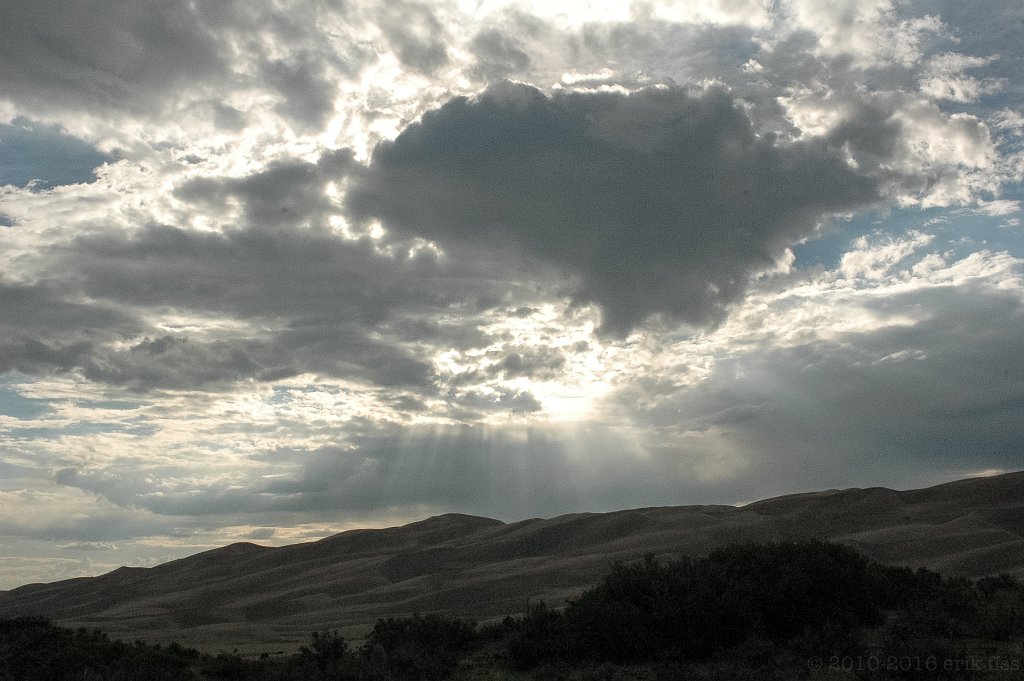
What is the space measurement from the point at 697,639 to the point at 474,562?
136 ft

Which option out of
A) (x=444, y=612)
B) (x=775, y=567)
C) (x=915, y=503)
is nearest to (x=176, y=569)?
(x=444, y=612)

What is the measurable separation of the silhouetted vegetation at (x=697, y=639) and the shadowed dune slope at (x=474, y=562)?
34.9ft

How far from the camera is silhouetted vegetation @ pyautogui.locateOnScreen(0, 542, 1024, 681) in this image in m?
15.4

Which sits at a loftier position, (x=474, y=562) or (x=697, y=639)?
(x=474, y=562)

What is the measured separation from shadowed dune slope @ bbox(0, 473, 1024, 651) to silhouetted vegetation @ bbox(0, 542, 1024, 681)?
10.6 metres

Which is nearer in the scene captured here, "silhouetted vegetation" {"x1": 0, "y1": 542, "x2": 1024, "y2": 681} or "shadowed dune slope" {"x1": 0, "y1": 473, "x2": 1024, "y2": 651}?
"silhouetted vegetation" {"x1": 0, "y1": 542, "x2": 1024, "y2": 681}

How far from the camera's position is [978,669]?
14.0 m

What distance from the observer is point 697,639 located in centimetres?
1741

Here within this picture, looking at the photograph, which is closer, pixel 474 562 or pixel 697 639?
pixel 697 639

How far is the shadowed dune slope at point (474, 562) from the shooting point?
3791cm

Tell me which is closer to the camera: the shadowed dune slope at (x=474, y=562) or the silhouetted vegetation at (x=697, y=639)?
the silhouetted vegetation at (x=697, y=639)

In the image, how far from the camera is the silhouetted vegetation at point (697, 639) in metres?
15.4

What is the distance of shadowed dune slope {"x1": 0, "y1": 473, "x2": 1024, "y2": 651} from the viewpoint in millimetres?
37906

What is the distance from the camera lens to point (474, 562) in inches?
2254
